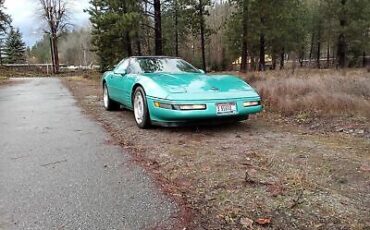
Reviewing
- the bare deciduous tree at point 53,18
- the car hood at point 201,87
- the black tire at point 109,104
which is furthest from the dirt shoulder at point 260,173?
the bare deciduous tree at point 53,18

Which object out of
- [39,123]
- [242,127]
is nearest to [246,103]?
[242,127]

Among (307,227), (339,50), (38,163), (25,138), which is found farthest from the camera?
(339,50)

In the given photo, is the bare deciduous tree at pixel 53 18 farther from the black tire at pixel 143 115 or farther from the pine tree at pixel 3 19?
the black tire at pixel 143 115

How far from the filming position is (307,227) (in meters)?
2.39

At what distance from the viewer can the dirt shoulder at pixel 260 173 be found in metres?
2.54

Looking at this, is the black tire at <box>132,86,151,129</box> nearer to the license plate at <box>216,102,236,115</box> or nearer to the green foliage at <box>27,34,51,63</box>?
the license plate at <box>216,102,236,115</box>

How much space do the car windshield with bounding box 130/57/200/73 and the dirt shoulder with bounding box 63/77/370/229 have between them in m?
1.46

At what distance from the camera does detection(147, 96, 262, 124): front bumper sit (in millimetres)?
5098

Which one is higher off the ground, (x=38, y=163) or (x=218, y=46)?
(x=218, y=46)

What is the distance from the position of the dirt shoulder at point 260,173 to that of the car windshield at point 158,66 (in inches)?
57.4

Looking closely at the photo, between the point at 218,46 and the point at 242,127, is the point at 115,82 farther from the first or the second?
the point at 218,46

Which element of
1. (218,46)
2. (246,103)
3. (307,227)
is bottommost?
(307,227)

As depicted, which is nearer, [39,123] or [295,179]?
[295,179]

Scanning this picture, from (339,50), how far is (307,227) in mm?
34929
